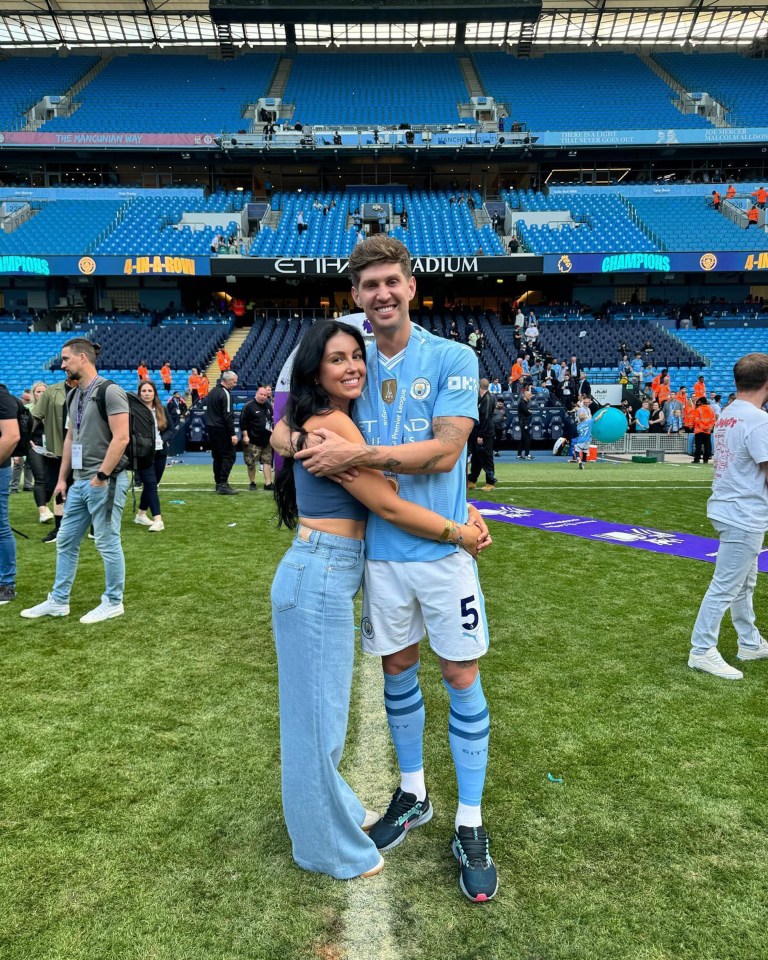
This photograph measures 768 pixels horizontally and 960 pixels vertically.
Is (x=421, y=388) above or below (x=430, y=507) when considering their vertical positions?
above

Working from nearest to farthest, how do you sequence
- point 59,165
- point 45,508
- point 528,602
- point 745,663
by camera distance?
point 745,663
point 528,602
point 45,508
point 59,165

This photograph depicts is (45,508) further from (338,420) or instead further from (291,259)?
(291,259)

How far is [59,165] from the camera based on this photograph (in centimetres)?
3538

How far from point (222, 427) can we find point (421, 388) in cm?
931

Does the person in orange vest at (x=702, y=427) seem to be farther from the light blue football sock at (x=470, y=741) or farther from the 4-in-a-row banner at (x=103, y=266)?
the 4-in-a-row banner at (x=103, y=266)

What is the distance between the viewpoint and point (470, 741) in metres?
2.44

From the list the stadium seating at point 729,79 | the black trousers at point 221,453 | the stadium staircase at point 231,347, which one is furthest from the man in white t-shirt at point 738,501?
the stadium seating at point 729,79

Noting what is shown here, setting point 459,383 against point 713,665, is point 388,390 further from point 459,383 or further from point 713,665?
point 713,665

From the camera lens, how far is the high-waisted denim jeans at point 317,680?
2201 mm

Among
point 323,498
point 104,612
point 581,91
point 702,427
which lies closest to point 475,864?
point 323,498

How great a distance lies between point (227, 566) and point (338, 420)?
4.99 metres

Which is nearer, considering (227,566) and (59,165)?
(227,566)

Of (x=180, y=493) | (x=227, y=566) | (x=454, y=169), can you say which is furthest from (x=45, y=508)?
(x=454, y=169)

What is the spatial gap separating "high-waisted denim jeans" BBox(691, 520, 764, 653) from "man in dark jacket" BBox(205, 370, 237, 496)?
27.3ft
